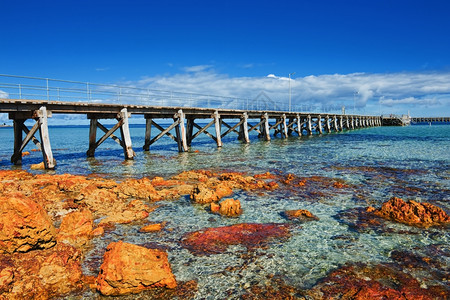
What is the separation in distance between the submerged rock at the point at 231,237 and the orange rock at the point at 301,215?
2.30 ft

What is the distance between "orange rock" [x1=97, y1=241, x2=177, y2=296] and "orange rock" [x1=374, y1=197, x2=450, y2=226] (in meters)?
5.85

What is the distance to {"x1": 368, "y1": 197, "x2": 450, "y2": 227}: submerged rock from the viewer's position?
7255 mm

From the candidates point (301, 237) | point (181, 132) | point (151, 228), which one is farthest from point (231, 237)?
point (181, 132)

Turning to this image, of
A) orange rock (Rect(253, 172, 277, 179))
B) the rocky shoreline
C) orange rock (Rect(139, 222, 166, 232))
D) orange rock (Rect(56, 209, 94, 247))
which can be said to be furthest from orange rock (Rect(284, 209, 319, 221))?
orange rock (Rect(253, 172, 277, 179))

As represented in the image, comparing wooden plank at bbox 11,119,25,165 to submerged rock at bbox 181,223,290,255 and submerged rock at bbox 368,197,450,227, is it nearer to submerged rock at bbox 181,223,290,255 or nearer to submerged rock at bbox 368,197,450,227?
submerged rock at bbox 181,223,290,255

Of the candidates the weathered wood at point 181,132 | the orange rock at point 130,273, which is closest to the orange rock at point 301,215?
the orange rock at point 130,273

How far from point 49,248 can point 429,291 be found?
6295 millimetres

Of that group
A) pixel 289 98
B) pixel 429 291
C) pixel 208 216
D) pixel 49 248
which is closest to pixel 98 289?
pixel 49 248

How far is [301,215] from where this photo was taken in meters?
7.91

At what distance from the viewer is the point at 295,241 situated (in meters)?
6.32

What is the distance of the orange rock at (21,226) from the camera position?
4.95 metres

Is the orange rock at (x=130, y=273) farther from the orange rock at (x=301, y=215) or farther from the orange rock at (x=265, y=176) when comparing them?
the orange rock at (x=265, y=176)

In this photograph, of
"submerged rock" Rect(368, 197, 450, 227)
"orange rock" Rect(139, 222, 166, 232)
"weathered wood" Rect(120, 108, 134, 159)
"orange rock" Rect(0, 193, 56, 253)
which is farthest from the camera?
"weathered wood" Rect(120, 108, 134, 159)

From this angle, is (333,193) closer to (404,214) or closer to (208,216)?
(404,214)
